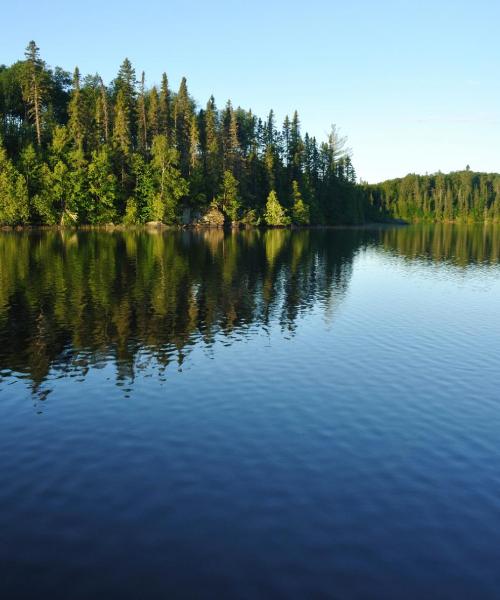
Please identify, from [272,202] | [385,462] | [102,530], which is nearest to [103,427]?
[102,530]

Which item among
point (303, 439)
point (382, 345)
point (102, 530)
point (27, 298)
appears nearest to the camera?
point (102, 530)

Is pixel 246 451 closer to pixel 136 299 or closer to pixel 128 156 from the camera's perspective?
pixel 136 299

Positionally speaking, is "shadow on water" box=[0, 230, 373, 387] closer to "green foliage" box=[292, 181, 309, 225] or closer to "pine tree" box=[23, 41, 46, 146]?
"pine tree" box=[23, 41, 46, 146]

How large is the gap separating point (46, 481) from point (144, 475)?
9.70 feet

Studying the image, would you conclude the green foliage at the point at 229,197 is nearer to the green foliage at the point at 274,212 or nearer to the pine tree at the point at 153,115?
the green foliage at the point at 274,212

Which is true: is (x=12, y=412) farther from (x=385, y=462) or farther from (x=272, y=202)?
(x=272, y=202)

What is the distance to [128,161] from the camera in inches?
5433

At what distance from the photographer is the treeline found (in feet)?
401

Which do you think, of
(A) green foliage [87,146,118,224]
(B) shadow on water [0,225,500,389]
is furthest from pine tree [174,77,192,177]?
(B) shadow on water [0,225,500,389]

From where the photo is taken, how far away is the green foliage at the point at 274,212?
16150 cm

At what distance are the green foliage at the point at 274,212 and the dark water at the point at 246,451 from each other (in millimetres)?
121734

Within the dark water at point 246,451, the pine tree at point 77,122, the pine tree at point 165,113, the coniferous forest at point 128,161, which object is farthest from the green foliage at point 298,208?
the dark water at point 246,451

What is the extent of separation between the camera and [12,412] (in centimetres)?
2148

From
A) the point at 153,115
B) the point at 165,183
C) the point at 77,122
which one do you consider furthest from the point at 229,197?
the point at 77,122
